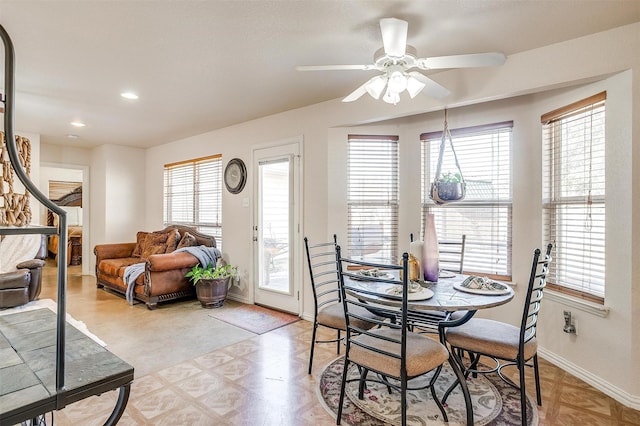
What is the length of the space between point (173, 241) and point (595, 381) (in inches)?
198

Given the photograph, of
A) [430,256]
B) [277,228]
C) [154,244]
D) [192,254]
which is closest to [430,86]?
[430,256]

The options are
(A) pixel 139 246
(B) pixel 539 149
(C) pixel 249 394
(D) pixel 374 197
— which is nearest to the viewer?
(C) pixel 249 394

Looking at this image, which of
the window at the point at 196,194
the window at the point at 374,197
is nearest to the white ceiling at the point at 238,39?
the window at the point at 374,197

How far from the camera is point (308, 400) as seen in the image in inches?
90.4

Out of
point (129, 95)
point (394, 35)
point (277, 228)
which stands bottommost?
point (277, 228)

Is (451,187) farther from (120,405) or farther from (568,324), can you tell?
(120,405)

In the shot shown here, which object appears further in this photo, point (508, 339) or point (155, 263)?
point (155, 263)

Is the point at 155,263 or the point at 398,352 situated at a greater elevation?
the point at 155,263

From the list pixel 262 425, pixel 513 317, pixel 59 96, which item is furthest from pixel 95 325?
pixel 513 317

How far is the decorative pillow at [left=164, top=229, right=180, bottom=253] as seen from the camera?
510 cm

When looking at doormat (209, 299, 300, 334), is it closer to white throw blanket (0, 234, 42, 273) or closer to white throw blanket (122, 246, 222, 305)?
white throw blanket (122, 246, 222, 305)

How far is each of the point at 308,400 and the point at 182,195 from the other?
4519 millimetres

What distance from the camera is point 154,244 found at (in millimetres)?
5375

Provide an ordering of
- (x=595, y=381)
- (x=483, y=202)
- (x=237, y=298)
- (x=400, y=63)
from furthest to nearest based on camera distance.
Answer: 1. (x=237, y=298)
2. (x=483, y=202)
3. (x=595, y=381)
4. (x=400, y=63)
